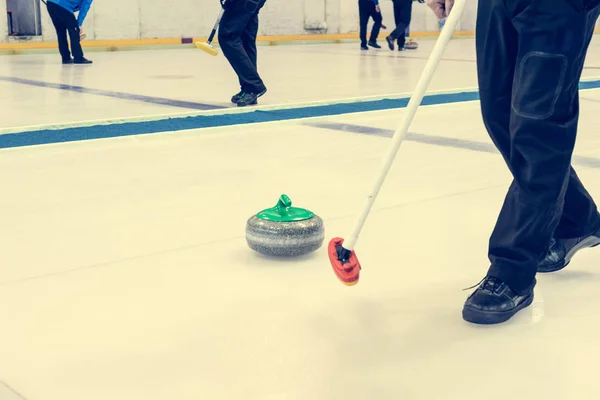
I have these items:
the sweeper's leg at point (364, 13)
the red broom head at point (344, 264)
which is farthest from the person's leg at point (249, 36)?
the sweeper's leg at point (364, 13)

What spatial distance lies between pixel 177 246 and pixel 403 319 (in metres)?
0.84

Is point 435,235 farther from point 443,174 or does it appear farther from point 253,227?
point 443,174

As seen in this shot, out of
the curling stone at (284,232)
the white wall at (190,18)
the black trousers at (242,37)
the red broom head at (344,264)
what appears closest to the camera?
the red broom head at (344,264)

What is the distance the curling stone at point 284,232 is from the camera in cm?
250

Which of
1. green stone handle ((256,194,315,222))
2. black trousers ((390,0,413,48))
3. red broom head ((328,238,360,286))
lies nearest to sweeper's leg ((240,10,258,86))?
green stone handle ((256,194,315,222))

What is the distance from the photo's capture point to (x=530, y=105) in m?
2.00

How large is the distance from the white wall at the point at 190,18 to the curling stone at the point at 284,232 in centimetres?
1045

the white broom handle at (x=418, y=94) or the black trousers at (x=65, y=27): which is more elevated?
the white broom handle at (x=418, y=94)

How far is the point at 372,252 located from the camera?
2627 millimetres

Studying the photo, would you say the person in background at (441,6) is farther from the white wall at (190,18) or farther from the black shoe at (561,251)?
the white wall at (190,18)

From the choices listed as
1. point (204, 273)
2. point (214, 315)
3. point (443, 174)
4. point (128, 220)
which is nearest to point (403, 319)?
point (214, 315)

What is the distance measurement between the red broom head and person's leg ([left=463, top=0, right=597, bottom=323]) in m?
0.27

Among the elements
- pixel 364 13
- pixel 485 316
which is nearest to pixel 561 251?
pixel 485 316

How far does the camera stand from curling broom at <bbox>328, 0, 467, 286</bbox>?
2002 millimetres
